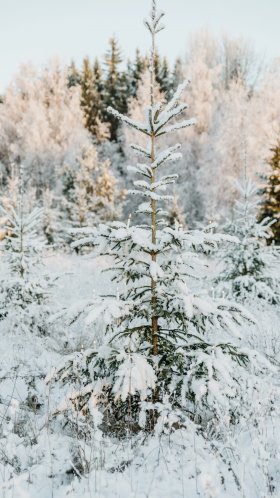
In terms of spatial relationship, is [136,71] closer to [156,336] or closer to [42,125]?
[42,125]

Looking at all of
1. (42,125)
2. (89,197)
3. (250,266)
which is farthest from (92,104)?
(250,266)

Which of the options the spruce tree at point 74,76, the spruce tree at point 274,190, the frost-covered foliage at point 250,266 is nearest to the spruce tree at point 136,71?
the spruce tree at point 74,76

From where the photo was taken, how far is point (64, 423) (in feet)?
13.1

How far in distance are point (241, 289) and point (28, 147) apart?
3409cm

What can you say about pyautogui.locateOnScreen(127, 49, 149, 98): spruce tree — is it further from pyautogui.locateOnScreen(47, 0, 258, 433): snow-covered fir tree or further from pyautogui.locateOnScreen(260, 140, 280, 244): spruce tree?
pyautogui.locateOnScreen(47, 0, 258, 433): snow-covered fir tree

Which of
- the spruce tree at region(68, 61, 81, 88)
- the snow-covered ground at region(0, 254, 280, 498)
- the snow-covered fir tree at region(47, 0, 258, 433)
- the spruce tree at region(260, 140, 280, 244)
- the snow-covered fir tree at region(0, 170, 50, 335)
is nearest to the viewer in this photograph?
the snow-covered ground at region(0, 254, 280, 498)

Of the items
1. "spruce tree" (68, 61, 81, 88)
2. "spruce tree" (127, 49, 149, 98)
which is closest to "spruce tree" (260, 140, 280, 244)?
"spruce tree" (127, 49, 149, 98)

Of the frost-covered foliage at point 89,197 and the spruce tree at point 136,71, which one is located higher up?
the spruce tree at point 136,71

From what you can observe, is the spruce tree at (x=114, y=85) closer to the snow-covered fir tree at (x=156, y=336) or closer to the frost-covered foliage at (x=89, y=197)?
the frost-covered foliage at (x=89, y=197)

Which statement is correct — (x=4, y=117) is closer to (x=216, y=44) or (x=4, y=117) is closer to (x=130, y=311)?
(x=216, y=44)

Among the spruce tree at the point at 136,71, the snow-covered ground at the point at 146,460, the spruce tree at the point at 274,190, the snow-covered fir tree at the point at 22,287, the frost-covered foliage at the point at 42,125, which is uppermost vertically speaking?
the spruce tree at the point at 136,71

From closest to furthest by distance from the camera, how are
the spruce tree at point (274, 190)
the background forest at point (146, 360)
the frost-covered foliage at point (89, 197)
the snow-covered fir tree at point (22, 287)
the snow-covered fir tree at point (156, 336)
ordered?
the background forest at point (146, 360)
the snow-covered fir tree at point (156, 336)
the snow-covered fir tree at point (22, 287)
the spruce tree at point (274, 190)
the frost-covered foliage at point (89, 197)

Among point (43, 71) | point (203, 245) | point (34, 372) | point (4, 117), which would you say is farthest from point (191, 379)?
point (43, 71)

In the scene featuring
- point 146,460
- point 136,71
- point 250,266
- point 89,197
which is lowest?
point 146,460
